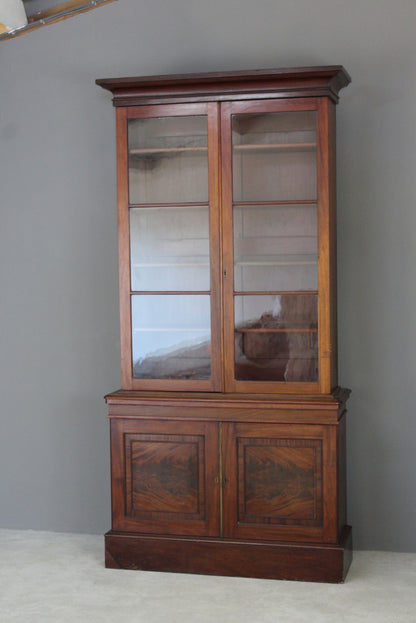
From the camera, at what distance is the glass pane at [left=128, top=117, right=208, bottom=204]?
12.7 feet

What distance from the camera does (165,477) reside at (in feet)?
12.8

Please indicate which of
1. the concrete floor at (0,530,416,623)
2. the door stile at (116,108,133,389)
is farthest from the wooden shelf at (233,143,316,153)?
the concrete floor at (0,530,416,623)

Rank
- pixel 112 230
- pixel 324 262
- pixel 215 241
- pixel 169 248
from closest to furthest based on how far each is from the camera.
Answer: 1. pixel 324 262
2. pixel 215 241
3. pixel 169 248
4. pixel 112 230

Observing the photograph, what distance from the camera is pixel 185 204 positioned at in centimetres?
389

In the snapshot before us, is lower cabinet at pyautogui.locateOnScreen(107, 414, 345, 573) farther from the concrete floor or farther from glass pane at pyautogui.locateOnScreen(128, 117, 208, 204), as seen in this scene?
glass pane at pyautogui.locateOnScreen(128, 117, 208, 204)

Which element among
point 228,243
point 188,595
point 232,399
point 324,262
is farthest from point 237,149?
point 188,595

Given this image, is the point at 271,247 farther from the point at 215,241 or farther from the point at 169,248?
the point at 169,248

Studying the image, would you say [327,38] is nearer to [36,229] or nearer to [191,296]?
[191,296]

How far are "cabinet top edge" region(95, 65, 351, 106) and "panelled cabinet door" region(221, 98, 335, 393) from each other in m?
0.06

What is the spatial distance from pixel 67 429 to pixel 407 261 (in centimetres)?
209

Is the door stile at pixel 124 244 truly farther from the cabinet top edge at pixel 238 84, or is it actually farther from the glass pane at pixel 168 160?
the cabinet top edge at pixel 238 84

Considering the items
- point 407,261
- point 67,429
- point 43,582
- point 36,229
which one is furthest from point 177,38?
point 43,582

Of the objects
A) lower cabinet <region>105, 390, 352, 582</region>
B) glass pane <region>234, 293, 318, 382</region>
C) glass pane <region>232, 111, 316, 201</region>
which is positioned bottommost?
lower cabinet <region>105, 390, 352, 582</region>

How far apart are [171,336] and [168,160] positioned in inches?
34.3
